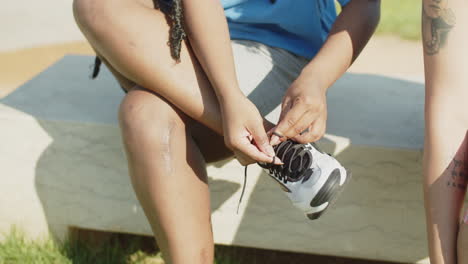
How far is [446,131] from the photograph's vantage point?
1310mm

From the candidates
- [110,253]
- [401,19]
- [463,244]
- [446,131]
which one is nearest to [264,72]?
[446,131]

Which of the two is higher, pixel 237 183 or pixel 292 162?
pixel 292 162

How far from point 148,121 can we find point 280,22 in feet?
→ 1.56

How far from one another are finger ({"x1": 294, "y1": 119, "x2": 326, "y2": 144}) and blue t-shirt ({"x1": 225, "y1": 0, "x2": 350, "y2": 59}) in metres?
0.35

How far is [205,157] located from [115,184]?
412 millimetres

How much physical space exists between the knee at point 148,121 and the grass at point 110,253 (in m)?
0.68

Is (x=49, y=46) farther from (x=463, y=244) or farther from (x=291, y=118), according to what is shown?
(x=463, y=244)

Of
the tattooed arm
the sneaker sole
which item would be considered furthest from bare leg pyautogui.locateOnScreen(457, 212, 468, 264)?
the sneaker sole

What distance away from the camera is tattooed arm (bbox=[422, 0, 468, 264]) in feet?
4.25

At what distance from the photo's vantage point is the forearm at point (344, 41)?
1.51 meters

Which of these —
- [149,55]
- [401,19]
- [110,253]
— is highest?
[149,55]

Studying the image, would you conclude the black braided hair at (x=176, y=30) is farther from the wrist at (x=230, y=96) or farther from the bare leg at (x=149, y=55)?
the wrist at (x=230, y=96)

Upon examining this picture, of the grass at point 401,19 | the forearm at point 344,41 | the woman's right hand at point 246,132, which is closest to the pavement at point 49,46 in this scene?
the grass at point 401,19

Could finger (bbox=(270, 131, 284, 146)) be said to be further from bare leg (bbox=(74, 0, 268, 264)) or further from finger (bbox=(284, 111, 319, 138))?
bare leg (bbox=(74, 0, 268, 264))
